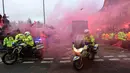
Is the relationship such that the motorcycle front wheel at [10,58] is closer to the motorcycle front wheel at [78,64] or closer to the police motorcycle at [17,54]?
the police motorcycle at [17,54]

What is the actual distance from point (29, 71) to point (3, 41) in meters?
9.91

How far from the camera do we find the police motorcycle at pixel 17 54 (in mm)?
12766

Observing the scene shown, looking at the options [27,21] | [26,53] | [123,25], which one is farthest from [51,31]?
[123,25]

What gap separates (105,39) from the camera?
101ft

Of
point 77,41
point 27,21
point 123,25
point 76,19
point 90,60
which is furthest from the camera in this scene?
point 123,25

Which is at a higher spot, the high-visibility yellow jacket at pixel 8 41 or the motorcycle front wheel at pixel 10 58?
the high-visibility yellow jacket at pixel 8 41

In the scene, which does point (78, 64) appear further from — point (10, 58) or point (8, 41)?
point (8, 41)

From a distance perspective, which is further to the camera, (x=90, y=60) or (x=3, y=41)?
(x=3, y=41)

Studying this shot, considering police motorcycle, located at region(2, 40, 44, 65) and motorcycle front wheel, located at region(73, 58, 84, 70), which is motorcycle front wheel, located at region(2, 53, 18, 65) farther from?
motorcycle front wheel, located at region(73, 58, 84, 70)

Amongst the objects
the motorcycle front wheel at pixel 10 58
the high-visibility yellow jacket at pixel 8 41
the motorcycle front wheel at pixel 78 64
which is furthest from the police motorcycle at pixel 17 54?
the high-visibility yellow jacket at pixel 8 41

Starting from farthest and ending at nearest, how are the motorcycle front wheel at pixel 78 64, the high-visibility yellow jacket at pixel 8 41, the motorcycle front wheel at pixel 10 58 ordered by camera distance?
1. the high-visibility yellow jacket at pixel 8 41
2. the motorcycle front wheel at pixel 10 58
3. the motorcycle front wheel at pixel 78 64

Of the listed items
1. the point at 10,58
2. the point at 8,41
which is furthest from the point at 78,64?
the point at 8,41

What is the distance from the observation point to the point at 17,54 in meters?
13.2

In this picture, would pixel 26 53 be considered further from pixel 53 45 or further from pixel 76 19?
pixel 53 45
